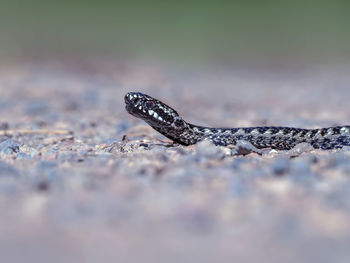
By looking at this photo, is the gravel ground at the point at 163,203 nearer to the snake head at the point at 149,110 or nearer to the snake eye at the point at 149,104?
the snake head at the point at 149,110

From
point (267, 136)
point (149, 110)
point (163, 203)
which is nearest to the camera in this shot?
point (163, 203)

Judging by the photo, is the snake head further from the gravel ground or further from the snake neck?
the gravel ground

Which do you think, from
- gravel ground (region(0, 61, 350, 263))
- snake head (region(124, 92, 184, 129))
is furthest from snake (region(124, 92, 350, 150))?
gravel ground (region(0, 61, 350, 263))

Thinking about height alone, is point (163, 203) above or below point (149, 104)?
below

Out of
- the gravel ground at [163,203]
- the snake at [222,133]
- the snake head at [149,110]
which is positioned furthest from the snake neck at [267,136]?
the gravel ground at [163,203]

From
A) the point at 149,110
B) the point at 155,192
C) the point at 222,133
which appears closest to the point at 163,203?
the point at 155,192

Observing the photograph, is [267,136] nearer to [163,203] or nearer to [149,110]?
[149,110]

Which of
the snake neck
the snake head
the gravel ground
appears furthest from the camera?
the snake neck

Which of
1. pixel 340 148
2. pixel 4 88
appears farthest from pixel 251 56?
pixel 340 148
